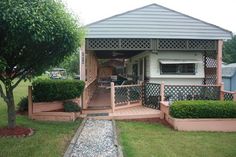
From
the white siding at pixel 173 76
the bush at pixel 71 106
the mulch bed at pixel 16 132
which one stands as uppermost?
the white siding at pixel 173 76

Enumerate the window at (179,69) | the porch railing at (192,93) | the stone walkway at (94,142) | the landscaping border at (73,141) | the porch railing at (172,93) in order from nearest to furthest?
the landscaping border at (73,141) → the stone walkway at (94,142) → the porch railing at (172,93) → the porch railing at (192,93) → the window at (179,69)

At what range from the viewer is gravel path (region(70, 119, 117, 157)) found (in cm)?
789

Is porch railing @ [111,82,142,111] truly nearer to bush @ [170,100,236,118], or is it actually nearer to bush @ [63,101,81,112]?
bush @ [63,101,81,112]

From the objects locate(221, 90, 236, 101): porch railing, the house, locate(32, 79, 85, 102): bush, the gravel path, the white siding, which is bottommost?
the gravel path

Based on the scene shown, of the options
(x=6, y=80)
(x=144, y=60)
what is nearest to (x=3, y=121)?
(x=6, y=80)

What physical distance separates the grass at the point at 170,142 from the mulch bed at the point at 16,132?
2819 millimetres

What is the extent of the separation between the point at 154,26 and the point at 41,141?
26.1ft

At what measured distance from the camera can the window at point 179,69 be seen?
1575cm

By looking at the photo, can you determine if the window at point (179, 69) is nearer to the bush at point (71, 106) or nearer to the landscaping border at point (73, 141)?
the bush at point (71, 106)

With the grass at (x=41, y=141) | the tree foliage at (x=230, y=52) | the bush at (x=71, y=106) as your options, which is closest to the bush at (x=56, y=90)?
the bush at (x=71, y=106)

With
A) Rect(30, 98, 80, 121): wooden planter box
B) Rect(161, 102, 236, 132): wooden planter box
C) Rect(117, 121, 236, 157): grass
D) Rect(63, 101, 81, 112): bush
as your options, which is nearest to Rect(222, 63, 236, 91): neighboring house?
Rect(161, 102, 236, 132): wooden planter box

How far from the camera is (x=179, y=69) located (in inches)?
624

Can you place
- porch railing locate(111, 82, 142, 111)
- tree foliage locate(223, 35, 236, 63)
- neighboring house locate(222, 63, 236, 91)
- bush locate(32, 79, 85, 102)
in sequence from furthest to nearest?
tree foliage locate(223, 35, 236, 63) → neighboring house locate(222, 63, 236, 91) → porch railing locate(111, 82, 142, 111) → bush locate(32, 79, 85, 102)

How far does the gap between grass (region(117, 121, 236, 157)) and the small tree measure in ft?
10.8
